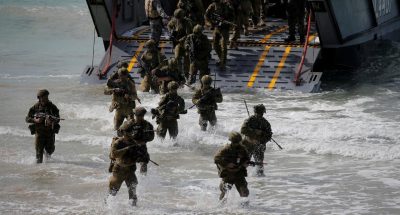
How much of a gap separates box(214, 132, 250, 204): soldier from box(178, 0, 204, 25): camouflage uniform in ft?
30.2

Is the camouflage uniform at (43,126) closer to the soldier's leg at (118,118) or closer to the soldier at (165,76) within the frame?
the soldier's leg at (118,118)

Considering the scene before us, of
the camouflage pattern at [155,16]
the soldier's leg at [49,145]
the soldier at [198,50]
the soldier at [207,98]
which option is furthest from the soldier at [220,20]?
the soldier's leg at [49,145]

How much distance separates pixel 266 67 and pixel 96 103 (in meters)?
3.86

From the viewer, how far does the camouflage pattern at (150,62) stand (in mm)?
19344

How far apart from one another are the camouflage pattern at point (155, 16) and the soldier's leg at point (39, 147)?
22.7 ft

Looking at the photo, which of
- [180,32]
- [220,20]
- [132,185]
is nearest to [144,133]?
[132,185]

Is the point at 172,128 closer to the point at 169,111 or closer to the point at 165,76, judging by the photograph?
the point at 169,111

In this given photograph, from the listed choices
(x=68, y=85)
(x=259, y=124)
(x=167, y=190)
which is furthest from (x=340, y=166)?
(x=68, y=85)

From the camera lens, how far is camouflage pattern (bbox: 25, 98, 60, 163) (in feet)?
46.9

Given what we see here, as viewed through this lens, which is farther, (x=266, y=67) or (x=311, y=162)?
(x=266, y=67)

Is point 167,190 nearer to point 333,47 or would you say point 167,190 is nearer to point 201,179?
point 201,179

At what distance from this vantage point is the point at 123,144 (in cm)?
1185

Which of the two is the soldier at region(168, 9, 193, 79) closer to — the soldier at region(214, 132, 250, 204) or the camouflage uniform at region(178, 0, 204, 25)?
the camouflage uniform at region(178, 0, 204, 25)

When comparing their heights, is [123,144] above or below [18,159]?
above
